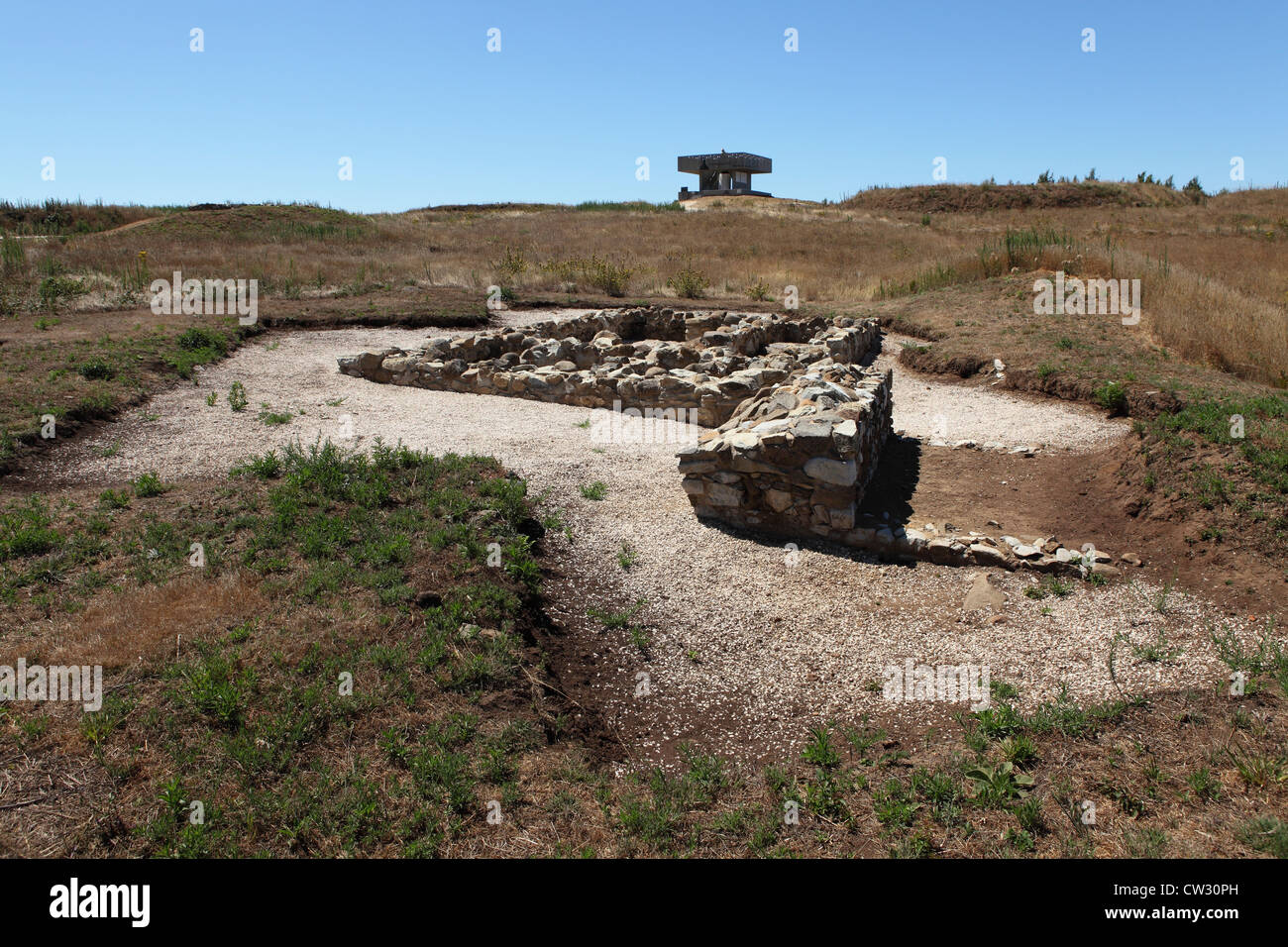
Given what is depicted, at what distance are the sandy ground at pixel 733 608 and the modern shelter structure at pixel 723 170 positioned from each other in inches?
1851

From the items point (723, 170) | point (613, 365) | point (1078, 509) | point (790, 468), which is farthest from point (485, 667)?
point (723, 170)

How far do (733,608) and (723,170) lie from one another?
172 ft

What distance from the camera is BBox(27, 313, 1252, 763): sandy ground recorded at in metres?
4.35

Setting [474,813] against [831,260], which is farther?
[831,260]

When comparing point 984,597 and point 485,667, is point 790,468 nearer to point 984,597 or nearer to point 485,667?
point 984,597

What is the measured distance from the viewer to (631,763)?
3920mm

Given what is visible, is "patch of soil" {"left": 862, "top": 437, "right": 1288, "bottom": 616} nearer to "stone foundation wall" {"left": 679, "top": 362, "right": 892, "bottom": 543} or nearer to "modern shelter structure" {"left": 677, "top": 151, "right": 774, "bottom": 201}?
"stone foundation wall" {"left": 679, "top": 362, "right": 892, "bottom": 543}

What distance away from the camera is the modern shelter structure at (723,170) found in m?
51.8

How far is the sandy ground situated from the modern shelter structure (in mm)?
47009

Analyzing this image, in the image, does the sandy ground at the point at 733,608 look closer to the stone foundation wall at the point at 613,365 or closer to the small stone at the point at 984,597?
the small stone at the point at 984,597

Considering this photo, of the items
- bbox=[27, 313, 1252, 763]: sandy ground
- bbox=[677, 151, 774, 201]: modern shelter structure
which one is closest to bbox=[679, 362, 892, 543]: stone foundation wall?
bbox=[27, 313, 1252, 763]: sandy ground
